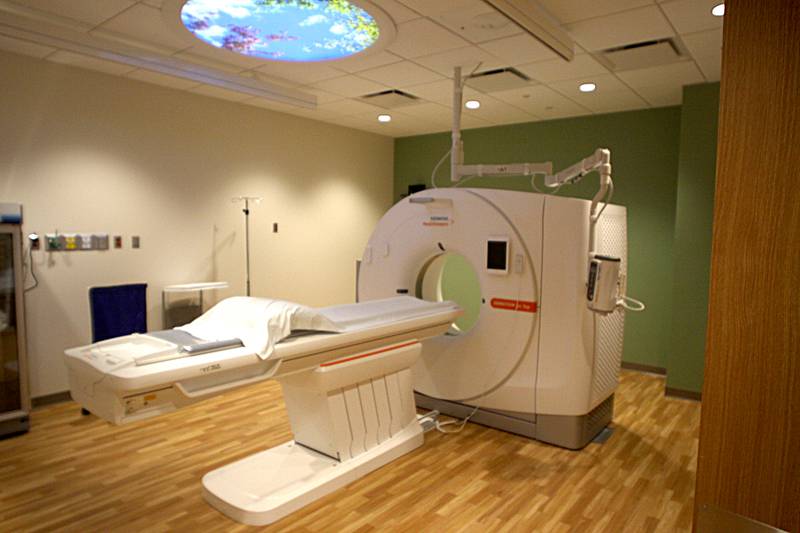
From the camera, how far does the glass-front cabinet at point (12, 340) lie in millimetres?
3191

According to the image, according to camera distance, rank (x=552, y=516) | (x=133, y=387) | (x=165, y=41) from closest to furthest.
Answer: (x=133, y=387), (x=552, y=516), (x=165, y=41)

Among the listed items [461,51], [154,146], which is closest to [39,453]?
[154,146]

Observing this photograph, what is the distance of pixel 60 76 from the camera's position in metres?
3.61

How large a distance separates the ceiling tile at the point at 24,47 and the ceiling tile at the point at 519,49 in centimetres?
280

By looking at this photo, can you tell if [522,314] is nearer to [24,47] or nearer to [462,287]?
[462,287]

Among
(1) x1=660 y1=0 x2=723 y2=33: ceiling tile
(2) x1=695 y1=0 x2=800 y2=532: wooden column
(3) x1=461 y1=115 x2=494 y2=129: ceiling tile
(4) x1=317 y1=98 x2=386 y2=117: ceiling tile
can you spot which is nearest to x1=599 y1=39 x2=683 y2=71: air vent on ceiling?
(1) x1=660 y1=0 x2=723 y2=33: ceiling tile

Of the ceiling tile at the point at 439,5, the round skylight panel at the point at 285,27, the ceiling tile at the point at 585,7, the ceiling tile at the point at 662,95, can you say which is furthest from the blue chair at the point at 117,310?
the ceiling tile at the point at 662,95

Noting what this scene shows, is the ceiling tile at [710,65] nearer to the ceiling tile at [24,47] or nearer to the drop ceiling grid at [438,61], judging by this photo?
the drop ceiling grid at [438,61]

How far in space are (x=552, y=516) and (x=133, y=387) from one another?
191 cm

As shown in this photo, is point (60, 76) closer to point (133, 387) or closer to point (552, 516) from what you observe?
point (133, 387)

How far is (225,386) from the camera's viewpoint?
6.84 ft

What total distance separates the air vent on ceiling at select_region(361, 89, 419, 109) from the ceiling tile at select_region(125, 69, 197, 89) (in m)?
1.43

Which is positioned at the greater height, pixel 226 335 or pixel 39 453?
pixel 226 335

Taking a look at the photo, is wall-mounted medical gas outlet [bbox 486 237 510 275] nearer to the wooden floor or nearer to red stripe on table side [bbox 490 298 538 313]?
red stripe on table side [bbox 490 298 538 313]
